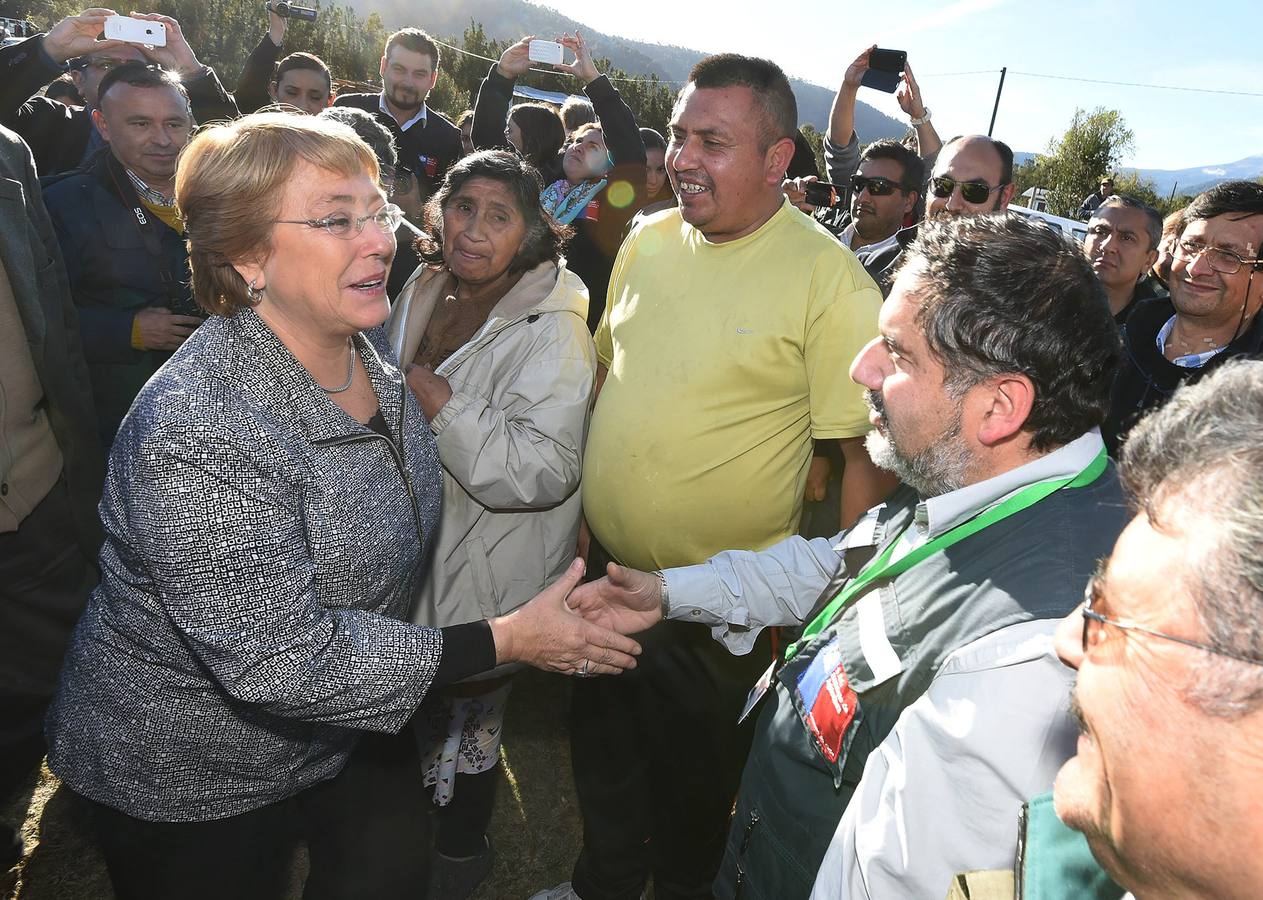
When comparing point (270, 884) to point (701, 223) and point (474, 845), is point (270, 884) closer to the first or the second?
point (474, 845)

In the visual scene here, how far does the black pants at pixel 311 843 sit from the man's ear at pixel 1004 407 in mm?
1710

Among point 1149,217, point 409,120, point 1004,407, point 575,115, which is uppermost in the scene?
point 575,115

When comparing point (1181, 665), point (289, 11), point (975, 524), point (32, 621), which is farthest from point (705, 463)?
point (289, 11)

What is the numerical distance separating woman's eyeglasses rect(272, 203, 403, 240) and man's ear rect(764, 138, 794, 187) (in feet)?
4.82

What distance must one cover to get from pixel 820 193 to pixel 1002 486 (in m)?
4.24

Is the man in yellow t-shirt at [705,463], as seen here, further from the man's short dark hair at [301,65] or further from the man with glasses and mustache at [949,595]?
the man's short dark hair at [301,65]

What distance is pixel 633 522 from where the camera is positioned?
2.82 meters

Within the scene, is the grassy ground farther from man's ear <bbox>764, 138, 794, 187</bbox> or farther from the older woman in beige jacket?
man's ear <bbox>764, 138, 794, 187</bbox>

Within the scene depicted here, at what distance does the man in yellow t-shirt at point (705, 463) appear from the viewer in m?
2.62

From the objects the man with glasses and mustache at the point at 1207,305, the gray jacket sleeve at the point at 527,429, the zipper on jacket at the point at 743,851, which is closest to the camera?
the zipper on jacket at the point at 743,851

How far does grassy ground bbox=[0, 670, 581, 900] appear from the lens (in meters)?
2.82

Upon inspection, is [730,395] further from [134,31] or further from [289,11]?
[289,11]

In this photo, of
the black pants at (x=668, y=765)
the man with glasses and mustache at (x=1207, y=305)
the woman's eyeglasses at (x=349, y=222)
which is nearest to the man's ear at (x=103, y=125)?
the woman's eyeglasses at (x=349, y=222)

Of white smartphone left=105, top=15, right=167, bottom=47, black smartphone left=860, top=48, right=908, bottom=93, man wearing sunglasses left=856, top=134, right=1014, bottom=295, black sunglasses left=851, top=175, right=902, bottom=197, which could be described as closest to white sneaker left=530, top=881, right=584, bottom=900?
man wearing sunglasses left=856, top=134, right=1014, bottom=295
